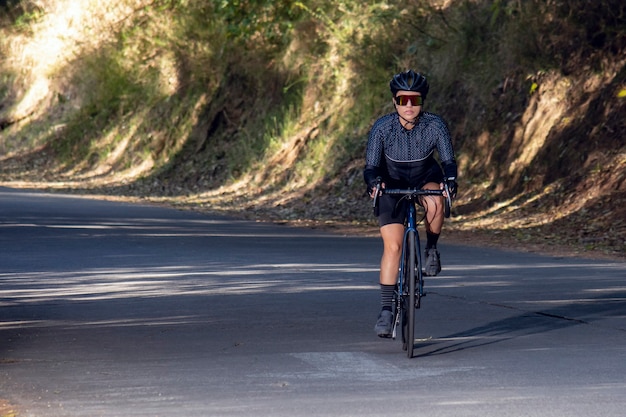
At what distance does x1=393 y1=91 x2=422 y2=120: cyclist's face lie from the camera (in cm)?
977

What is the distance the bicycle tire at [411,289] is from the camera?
9.33 m

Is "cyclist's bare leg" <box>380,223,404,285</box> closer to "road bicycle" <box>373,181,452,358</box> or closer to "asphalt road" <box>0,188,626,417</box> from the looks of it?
"road bicycle" <box>373,181,452,358</box>

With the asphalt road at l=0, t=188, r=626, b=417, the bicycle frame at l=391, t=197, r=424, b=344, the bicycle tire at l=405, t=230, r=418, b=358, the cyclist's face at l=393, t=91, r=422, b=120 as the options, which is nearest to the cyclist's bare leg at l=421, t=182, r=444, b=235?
the bicycle frame at l=391, t=197, r=424, b=344

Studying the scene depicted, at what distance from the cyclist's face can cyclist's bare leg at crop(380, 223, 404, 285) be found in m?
0.74

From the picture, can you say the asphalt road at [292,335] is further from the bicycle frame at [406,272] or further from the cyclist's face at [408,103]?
the cyclist's face at [408,103]

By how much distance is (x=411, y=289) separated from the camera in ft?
30.7

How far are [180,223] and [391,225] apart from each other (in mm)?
14662

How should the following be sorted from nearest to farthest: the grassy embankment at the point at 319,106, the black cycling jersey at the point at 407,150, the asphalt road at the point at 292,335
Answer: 1. the asphalt road at the point at 292,335
2. the black cycling jersey at the point at 407,150
3. the grassy embankment at the point at 319,106

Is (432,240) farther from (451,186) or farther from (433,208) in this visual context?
(451,186)

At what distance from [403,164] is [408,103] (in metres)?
0.41

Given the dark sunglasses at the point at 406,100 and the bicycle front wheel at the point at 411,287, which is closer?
the bicycle front wheel at the point at 411,287

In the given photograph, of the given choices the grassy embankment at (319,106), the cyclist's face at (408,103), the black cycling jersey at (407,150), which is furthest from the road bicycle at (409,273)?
the grassy embankment at (319,106)

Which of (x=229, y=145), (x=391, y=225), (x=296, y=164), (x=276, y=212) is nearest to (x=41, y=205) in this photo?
(x=276, y=212)

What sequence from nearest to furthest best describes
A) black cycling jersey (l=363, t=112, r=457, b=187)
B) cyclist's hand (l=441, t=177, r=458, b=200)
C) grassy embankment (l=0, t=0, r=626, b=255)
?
cyclist's hand (l=441, t=177, r=458, b=200)
black cycling jersey (l=363, t=112, r=457, b=187)
grassy embankment (l=0, t=0, r=626, b=255)
